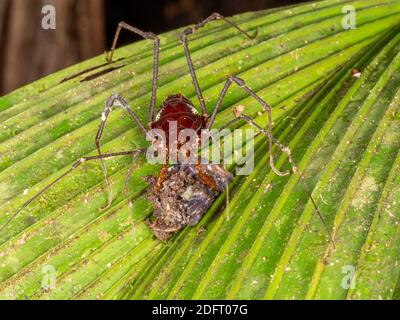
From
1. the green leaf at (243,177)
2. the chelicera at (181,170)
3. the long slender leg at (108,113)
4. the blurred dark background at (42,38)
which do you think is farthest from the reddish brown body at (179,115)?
the blurred dark background at (42,38)

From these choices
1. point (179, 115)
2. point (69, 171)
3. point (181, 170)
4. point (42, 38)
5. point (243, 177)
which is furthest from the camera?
point (42, 38)

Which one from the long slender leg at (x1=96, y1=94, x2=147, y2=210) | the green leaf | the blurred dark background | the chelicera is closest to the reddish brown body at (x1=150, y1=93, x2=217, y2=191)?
the chelicera

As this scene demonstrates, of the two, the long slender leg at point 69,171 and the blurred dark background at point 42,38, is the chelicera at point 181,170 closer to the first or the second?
the long slender leg at point 69,171

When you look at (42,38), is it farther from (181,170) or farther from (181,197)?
(181,197)

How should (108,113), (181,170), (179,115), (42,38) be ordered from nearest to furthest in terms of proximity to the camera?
(108,113), (181,170), (179,115), (42,38)

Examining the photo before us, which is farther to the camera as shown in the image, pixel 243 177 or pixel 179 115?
pixel 179 115

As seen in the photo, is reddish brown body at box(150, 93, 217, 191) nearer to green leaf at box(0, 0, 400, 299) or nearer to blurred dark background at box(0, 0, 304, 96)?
green leaf at box(0, 0, 400, 299)

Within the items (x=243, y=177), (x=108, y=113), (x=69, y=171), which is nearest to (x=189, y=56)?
(x=108, y=113)
